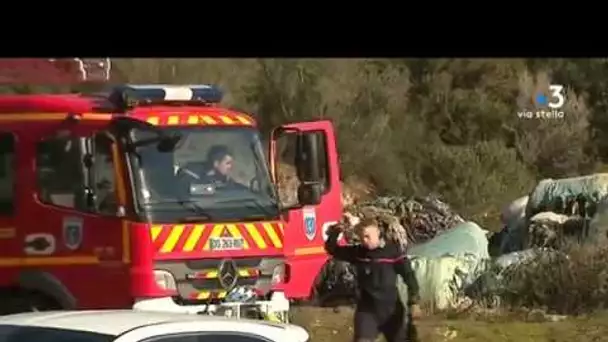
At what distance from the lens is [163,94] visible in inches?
357

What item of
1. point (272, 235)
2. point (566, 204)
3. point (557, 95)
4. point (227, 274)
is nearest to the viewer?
point (227, 274)

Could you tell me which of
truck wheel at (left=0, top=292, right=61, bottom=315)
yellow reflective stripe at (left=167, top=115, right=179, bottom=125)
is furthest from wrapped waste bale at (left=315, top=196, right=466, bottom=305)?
truck wheel at (left=0, top=292, right=61, bottom=315)

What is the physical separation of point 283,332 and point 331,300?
9.70ft

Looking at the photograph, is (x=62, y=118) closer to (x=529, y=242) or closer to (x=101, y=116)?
(x=101, y=116)

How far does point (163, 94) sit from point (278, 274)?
1.39 metres

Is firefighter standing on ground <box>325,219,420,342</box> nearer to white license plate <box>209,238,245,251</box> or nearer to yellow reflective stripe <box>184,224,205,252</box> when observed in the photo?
white license plate <box>209,238,245,251</box>

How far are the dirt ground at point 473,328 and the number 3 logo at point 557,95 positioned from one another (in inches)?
57.9

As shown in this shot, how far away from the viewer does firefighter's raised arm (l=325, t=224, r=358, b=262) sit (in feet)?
30.6

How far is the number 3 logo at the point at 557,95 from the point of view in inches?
377

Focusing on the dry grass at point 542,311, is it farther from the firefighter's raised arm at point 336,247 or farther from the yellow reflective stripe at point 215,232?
the yellow reflective stripe at point 215,232

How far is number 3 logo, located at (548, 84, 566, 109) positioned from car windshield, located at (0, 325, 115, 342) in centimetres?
469

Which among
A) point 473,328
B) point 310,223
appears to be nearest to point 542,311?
point 473,328

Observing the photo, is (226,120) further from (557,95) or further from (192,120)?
(557,95)
